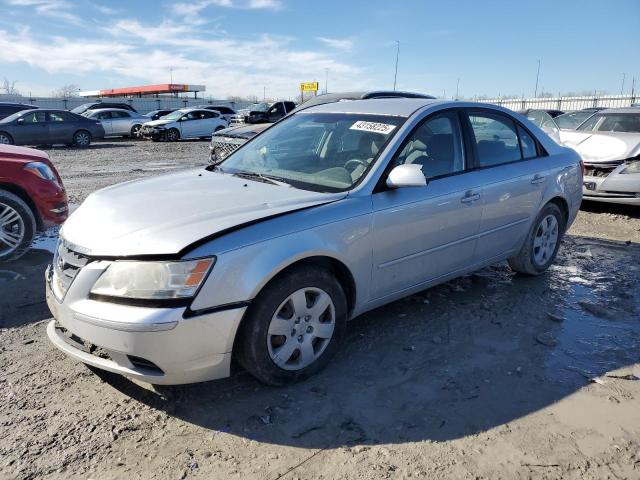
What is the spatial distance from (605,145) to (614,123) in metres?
1.20

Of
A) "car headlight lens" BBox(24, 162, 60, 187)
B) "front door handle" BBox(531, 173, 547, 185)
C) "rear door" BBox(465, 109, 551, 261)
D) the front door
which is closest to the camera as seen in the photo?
the front door

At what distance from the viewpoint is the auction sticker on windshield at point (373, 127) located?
3676mm

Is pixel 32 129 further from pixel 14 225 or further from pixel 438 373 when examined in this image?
pixel 438 373

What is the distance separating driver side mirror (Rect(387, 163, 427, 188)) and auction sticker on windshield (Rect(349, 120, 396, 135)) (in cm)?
46

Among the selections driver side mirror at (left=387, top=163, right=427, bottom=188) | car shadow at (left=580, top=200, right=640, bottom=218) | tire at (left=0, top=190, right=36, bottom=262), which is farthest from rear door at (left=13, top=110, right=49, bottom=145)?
driver side mirror at (left=387, top=163, right=427, bottom=188)

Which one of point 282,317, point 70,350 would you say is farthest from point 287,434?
point 70,350

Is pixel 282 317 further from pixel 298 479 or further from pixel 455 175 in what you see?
pixel 455 175

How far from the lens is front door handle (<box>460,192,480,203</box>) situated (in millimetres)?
3858

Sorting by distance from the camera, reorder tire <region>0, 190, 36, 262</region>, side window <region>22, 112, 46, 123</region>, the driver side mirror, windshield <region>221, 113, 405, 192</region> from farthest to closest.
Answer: side window <region>22, 112, 46, 123</region> → tire <region>0, 190, 36, 262</region> → windshield <region>221, 113, 405, 192</region> → the driver side mirror

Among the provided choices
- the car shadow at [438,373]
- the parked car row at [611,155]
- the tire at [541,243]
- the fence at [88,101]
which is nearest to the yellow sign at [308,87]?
the fence at [88,101]

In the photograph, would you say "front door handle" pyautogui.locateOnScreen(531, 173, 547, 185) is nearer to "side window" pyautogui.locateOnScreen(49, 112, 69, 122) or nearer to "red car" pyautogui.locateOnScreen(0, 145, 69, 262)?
Result: "red car" pyautogui.locateOnScreen(0, 145, 69, 262)

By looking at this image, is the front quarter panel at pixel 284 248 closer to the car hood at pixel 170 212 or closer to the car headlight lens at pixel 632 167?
the car hood at pixel 170 212

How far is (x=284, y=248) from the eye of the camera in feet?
9.19

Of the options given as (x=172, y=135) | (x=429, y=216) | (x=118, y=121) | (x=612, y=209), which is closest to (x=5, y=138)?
(x=172, y=135)
